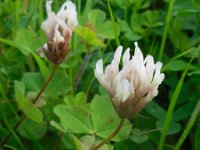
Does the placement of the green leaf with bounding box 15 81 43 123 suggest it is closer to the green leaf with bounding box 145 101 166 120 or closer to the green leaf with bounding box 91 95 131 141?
the green leaf with bounding box 91 95 131 141

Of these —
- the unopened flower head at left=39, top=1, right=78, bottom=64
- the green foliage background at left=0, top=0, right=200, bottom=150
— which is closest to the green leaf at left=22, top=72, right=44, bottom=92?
the green foliage background at left=0, top=0, right=200, bottom=150

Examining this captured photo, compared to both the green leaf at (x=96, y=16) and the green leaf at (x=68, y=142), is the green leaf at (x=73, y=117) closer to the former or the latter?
the green leaf at (x=68, y=142)

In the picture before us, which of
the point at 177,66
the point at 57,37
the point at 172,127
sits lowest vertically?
the point at 172,127

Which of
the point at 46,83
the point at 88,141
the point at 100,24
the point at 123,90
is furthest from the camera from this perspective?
the point at 100,24

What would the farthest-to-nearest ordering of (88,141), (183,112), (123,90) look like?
1. (183,112)
2. (88,141)
3. (123,90)

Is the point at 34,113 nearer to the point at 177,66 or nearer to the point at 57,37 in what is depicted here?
the point at 57,37

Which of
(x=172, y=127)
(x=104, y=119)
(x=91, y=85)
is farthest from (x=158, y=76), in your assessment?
(x=91, y=85)

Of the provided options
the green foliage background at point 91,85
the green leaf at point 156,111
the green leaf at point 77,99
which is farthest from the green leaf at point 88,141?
the green leaf at point 156,111
